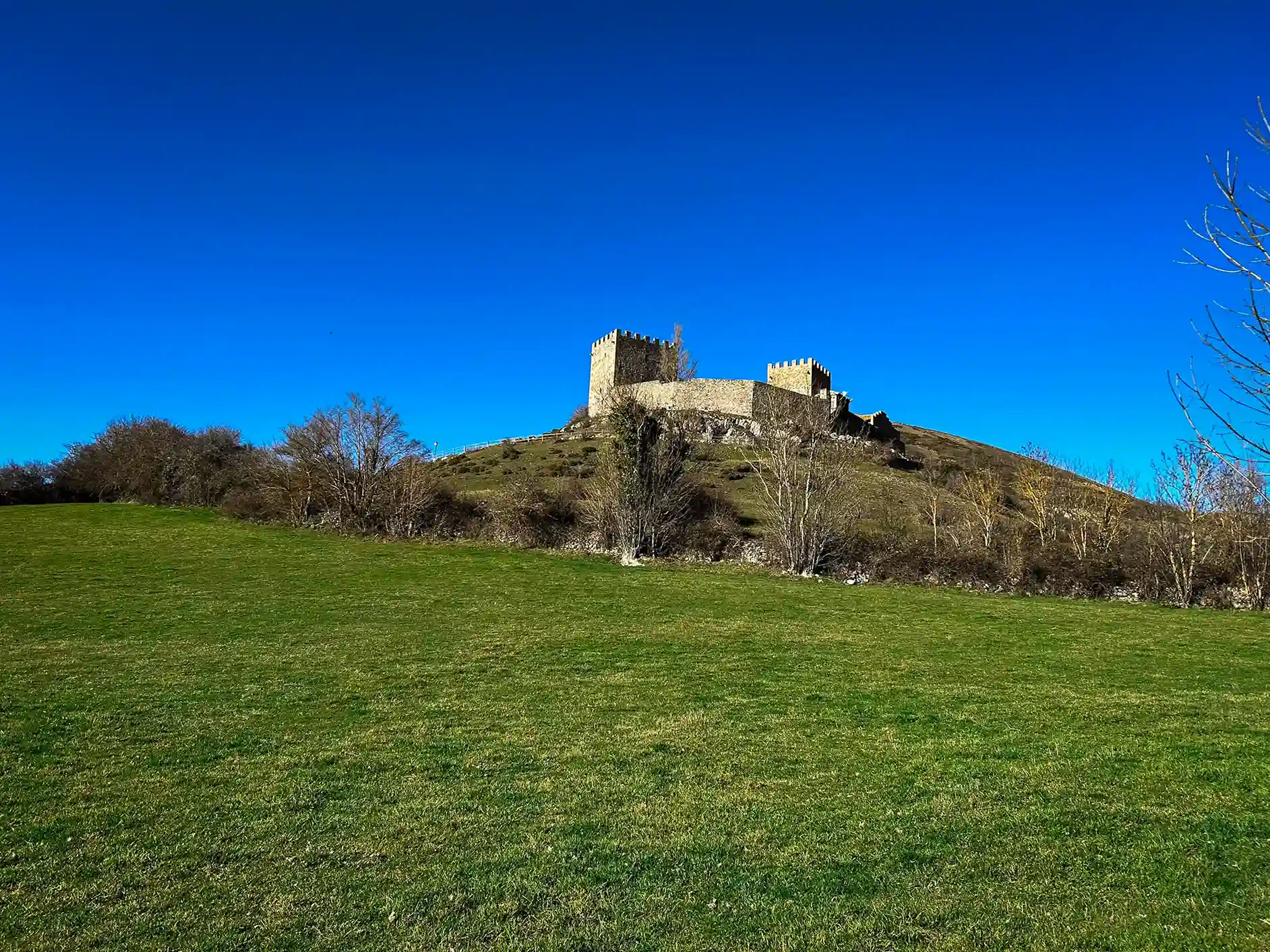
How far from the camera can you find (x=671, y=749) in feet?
29.1

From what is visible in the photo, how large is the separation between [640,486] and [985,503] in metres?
15.4

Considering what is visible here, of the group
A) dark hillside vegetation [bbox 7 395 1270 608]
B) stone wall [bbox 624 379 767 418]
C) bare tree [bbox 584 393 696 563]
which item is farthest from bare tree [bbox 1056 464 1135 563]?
stone wall [bbox 624 379 767 418]

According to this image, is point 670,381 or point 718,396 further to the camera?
point 670,381

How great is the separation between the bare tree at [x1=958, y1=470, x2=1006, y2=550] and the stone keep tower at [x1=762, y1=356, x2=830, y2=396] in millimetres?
29143

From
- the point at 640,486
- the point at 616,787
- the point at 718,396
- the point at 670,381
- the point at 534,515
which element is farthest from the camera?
the point at 670,381

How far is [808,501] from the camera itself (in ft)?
97.5

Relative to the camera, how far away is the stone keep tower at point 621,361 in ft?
237

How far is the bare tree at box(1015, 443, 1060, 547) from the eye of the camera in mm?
31109

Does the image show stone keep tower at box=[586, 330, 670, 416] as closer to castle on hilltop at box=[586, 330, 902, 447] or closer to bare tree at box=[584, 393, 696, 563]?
castle on hilltop at box=[586, 330, 902, 447]

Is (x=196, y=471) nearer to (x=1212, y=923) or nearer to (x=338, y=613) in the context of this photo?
(x=338, y=613)

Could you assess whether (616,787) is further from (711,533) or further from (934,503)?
(934,503)

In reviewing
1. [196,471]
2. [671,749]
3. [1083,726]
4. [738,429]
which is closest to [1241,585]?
[1083,726]

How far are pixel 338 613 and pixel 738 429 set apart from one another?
43.6m

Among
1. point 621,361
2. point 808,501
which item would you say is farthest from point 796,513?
point 621,361
